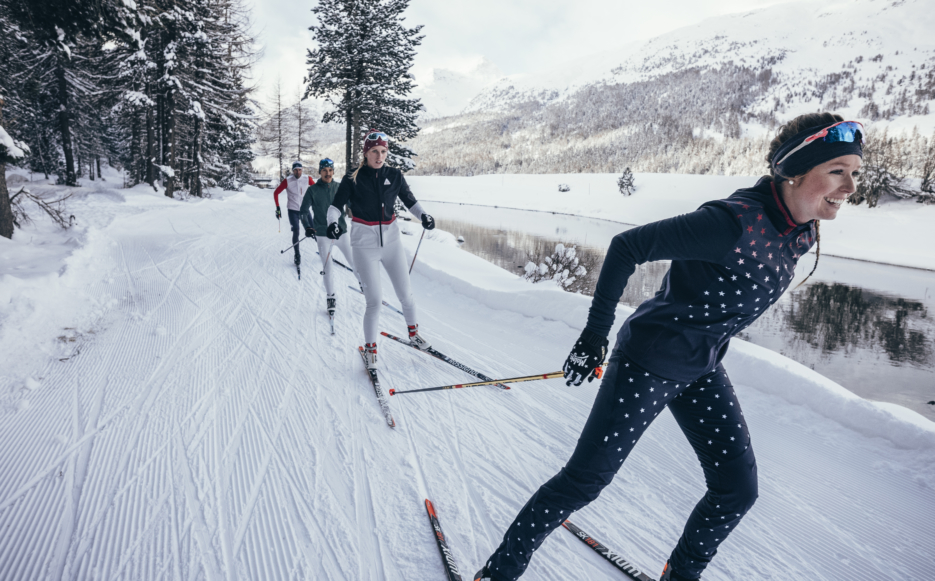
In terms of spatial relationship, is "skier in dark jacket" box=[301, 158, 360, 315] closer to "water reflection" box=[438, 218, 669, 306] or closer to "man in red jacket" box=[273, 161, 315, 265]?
"man in red jacket" box=[273, 161, 315, 265]

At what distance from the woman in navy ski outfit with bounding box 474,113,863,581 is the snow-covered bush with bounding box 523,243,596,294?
7.73 metres

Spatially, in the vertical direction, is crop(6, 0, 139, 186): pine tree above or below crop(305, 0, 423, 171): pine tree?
below

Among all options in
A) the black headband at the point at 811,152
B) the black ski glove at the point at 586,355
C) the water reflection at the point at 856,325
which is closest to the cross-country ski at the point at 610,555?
the black ski glove at the point at 586,355

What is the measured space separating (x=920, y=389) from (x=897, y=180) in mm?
27346

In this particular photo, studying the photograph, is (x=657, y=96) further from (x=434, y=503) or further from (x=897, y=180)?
(x=434, y=503)

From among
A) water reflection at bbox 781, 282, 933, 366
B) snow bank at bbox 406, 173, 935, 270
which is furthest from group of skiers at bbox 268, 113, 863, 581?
snow bank at bbox 406, 173, 935, 270

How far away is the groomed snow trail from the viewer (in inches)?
81.2

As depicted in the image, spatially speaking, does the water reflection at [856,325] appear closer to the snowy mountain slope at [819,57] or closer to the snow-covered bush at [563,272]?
the snow-covered bush at [563,272]

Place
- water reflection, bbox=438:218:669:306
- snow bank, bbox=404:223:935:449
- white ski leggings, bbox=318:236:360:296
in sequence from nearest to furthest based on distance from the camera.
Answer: snow bank, bbox=404:223:935:449
white ski leggings, bbox=318:236:360:296
water reflection, bbox=438:218:669:306

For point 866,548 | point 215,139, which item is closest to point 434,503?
point 866,548

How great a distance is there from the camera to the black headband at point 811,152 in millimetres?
1345

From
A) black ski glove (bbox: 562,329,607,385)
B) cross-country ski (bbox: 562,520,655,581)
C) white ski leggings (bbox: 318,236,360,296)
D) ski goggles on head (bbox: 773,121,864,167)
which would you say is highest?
ski goggles on head (bbox: 773,121,864,167)

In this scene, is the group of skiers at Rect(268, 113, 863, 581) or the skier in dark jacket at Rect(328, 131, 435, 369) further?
the skier in dark jacket at Rect(328, 131, 435, 369)

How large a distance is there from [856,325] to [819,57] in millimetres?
141209
